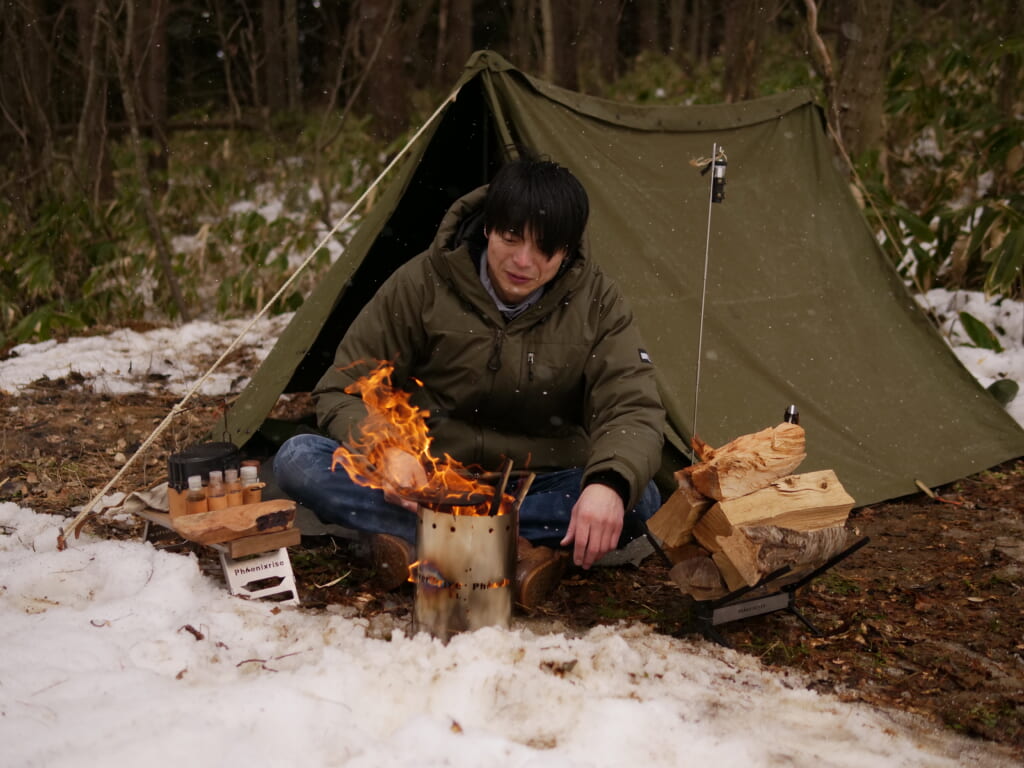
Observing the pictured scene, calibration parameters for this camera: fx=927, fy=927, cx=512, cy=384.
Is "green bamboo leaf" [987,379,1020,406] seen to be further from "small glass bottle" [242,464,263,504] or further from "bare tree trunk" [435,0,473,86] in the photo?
"bare tree trunk" [435,0,473,86]

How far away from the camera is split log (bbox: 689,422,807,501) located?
96.9 inches

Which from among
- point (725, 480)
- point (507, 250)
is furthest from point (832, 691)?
point (507, 250)

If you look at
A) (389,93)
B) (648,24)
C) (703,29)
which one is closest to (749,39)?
(389,93)

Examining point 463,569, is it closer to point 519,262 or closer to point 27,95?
point 519,262

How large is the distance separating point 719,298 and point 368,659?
229cm

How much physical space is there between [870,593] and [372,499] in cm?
164

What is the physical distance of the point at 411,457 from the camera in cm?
257

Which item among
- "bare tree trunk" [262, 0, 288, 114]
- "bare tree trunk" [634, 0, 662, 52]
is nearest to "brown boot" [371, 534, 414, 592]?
"bare tree trunk" [262, 0, 288, 114]

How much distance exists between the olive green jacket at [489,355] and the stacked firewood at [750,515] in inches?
11.2

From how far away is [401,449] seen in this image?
2.60 metres

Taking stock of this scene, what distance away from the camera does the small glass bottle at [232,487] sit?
9.08ft

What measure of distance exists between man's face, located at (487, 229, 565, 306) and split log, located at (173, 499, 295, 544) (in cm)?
93

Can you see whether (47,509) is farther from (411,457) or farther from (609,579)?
(609,579)

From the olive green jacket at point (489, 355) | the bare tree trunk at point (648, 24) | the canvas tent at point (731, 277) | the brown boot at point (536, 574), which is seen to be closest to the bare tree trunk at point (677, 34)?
the bare tree trunk at point (648, 24)
